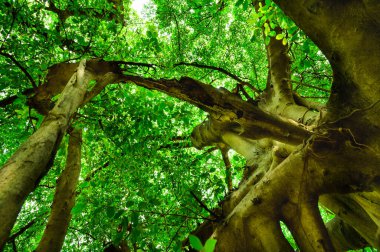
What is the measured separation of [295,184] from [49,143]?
211 cm

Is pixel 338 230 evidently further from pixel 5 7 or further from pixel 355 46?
pixel 5 7

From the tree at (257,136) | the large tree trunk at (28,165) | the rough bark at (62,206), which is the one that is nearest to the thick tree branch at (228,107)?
the tree at (257,136)

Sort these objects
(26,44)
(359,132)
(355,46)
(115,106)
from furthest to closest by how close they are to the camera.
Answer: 1. (115,106)
2. (26,44)
3. (359,132)
4. (355,46)

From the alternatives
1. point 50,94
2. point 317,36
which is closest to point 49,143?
point 50,94

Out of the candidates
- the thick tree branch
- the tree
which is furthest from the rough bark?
the thick tree branch

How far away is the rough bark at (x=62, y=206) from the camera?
306 cm

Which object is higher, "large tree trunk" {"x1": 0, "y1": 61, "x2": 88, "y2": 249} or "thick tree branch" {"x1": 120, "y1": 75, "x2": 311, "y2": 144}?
"thick tree branch" {"x1": 120, "y1": 75, "x2": 311, "y2": 144}

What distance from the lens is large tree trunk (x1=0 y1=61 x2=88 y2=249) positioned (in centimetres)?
103

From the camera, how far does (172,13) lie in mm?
6852

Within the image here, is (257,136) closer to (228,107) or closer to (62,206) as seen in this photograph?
(228,107)

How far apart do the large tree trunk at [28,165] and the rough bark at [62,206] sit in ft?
6.07

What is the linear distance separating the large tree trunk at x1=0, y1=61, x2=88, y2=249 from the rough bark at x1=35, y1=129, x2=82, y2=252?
6.07ft

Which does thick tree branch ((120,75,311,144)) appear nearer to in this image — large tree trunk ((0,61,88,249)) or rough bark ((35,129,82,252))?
large tree trunk ((0,61,88,249))

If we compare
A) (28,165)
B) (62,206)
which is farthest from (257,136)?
(62,206)
